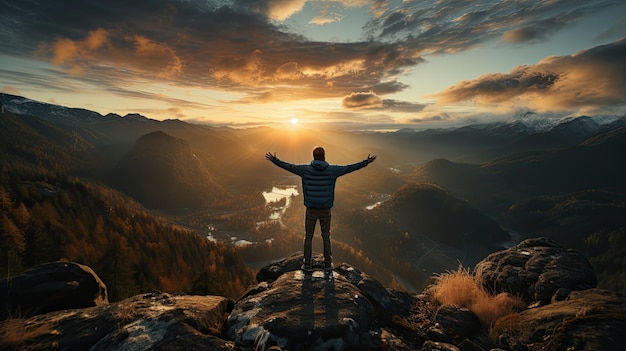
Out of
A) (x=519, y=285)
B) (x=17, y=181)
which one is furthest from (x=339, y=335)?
(x=17, y=181)

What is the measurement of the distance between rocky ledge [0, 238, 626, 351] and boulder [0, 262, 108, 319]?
0.04 metres

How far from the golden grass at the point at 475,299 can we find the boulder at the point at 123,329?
11214 mm

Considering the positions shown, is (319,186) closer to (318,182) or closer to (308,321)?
(318,182)

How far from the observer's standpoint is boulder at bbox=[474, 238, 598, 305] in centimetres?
1397

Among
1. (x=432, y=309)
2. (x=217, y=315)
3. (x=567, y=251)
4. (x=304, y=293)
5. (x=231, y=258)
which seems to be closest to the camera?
(x=217, y=315)

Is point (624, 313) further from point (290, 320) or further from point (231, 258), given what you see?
point (231, 258)

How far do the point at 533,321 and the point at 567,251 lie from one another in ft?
31.4

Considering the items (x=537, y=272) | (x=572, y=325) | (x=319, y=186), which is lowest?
(x=537, y=272)

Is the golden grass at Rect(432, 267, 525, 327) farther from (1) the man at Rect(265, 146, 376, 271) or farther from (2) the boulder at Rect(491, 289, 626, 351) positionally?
(1) the man at Rect(265, 146, 376, 271)

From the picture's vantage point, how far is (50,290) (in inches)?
444

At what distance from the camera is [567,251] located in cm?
1725

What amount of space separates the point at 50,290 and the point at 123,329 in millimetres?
5823

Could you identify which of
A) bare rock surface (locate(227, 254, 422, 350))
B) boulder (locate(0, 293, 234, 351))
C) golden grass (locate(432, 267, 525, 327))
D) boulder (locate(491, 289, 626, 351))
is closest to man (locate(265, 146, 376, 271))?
bare rock surface (locate(227, 254, 422, 350))

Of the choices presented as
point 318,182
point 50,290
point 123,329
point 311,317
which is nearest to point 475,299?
point 311,317
